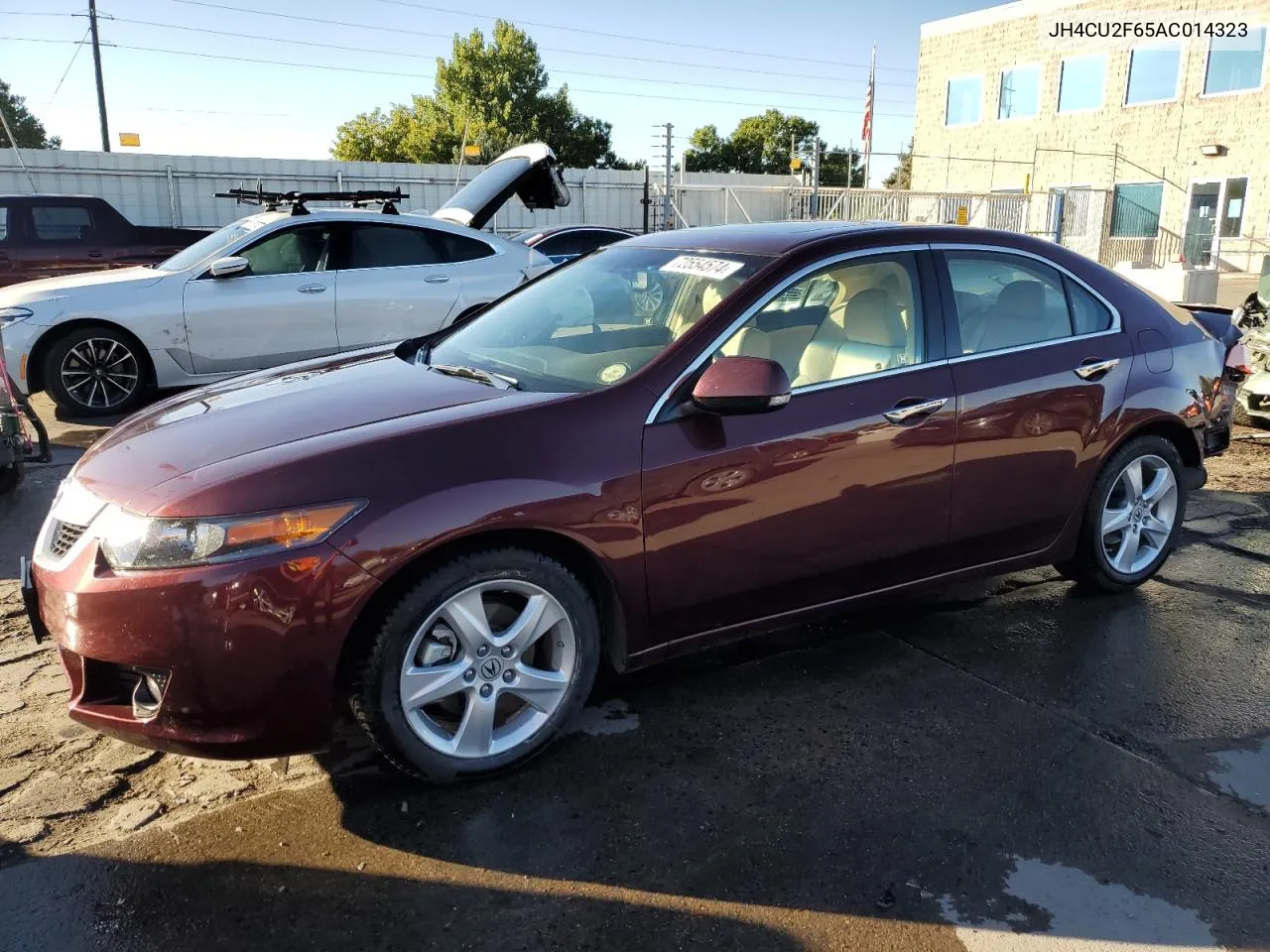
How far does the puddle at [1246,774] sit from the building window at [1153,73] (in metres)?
29.6

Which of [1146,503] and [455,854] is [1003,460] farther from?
[455,854]

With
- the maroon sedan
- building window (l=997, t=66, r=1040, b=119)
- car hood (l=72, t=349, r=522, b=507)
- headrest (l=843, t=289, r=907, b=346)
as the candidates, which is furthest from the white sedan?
building window (l=997, t=66, r=1040, b=119)

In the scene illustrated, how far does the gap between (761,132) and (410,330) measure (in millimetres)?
62646

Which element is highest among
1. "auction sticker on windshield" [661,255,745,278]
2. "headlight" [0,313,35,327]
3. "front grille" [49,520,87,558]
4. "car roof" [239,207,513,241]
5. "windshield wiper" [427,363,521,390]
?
"car roof" [239,207,513,241]

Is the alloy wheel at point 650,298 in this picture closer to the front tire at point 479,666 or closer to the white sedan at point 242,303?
the front tire at point 479,666

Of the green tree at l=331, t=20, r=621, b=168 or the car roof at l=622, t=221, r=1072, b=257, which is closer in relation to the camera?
the car roof at l=622, t=221, r=1072, b=257

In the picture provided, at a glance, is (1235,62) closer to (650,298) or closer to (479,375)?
(650,298)

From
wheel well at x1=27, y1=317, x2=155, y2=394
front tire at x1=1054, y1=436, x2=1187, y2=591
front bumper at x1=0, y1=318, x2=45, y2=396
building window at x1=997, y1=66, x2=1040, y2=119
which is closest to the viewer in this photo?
front tire at x1=1054, y1=436, x2=1187, y2=591

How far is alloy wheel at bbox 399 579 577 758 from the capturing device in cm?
277

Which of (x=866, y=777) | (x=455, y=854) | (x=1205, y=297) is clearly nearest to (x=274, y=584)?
(x=455, y=854)

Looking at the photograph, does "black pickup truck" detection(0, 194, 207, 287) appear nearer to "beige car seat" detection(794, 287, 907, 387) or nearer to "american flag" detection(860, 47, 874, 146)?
"beige car seat" detection(794, 287, 907, 387)

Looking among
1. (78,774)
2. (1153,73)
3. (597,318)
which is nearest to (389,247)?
(597,318)

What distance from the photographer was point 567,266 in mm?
4281

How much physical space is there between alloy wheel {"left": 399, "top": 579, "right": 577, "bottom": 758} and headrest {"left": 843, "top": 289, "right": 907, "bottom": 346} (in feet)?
5.12
